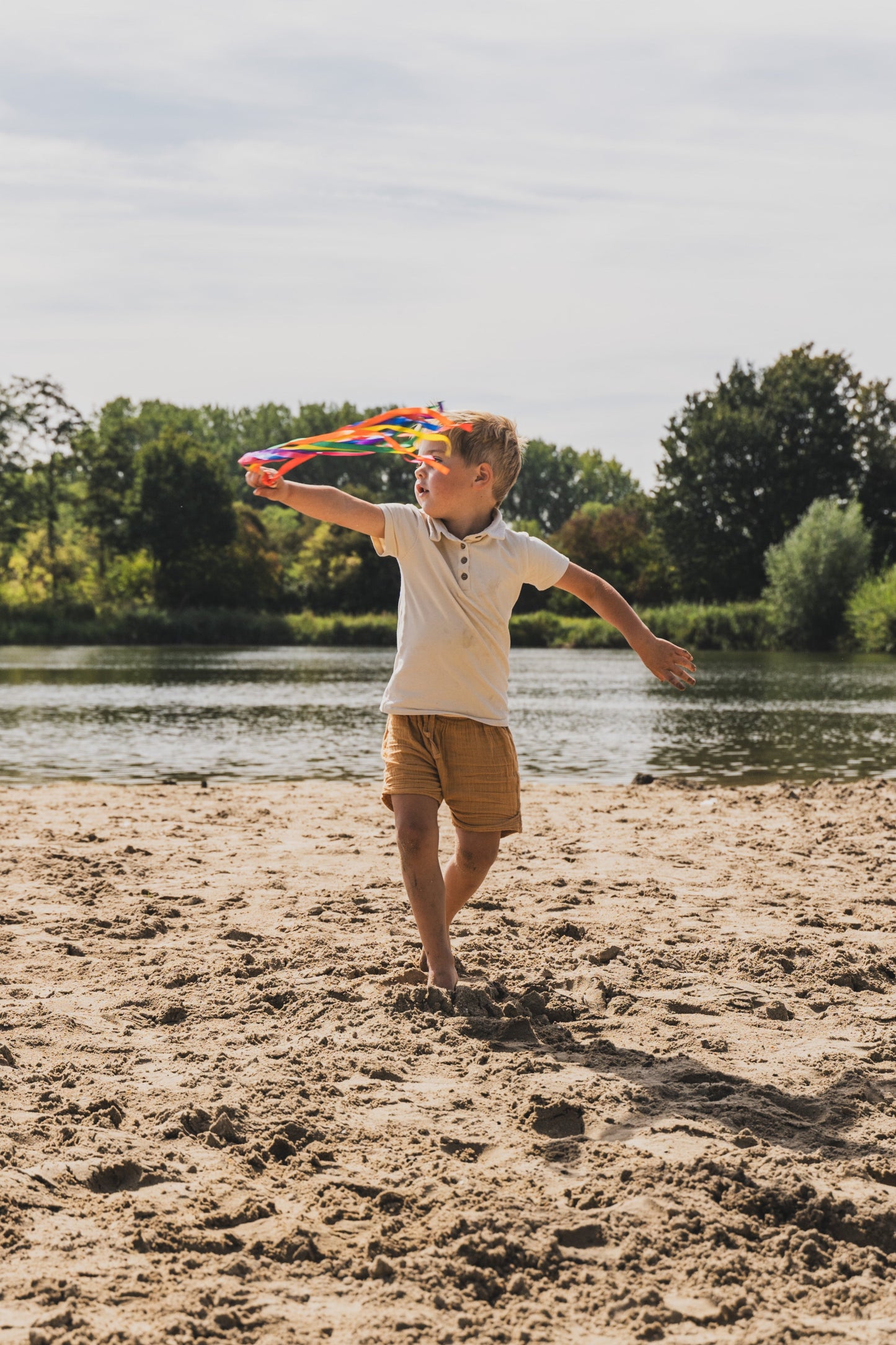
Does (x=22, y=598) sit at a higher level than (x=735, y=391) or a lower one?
lower

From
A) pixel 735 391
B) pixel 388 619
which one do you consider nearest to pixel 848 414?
pixel 735 391

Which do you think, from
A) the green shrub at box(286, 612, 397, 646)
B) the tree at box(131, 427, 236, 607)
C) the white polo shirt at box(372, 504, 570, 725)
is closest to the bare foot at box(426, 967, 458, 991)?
the white polo shirt at box(372, 504, 570, 725)

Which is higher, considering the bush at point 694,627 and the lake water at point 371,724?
the bush at point 694,627

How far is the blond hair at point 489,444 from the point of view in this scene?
4.10 m

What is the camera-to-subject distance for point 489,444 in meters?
4.12

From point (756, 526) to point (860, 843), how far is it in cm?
5920

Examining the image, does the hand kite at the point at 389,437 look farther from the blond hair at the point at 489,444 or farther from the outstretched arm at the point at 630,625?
the outstretched arm at the point at 630,625

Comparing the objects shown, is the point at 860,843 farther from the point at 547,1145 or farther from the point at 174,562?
the point at 174,562

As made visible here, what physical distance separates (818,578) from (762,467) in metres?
13.9

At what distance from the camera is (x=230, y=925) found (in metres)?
5.07

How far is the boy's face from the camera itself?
4.11 m

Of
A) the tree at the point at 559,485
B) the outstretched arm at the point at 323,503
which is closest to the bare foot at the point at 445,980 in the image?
the outstretched arm at the point at 323,503

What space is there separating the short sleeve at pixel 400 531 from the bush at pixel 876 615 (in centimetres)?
4537

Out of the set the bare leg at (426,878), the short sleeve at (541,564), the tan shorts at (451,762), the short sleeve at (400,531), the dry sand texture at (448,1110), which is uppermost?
the short sleeve at (400,531)
